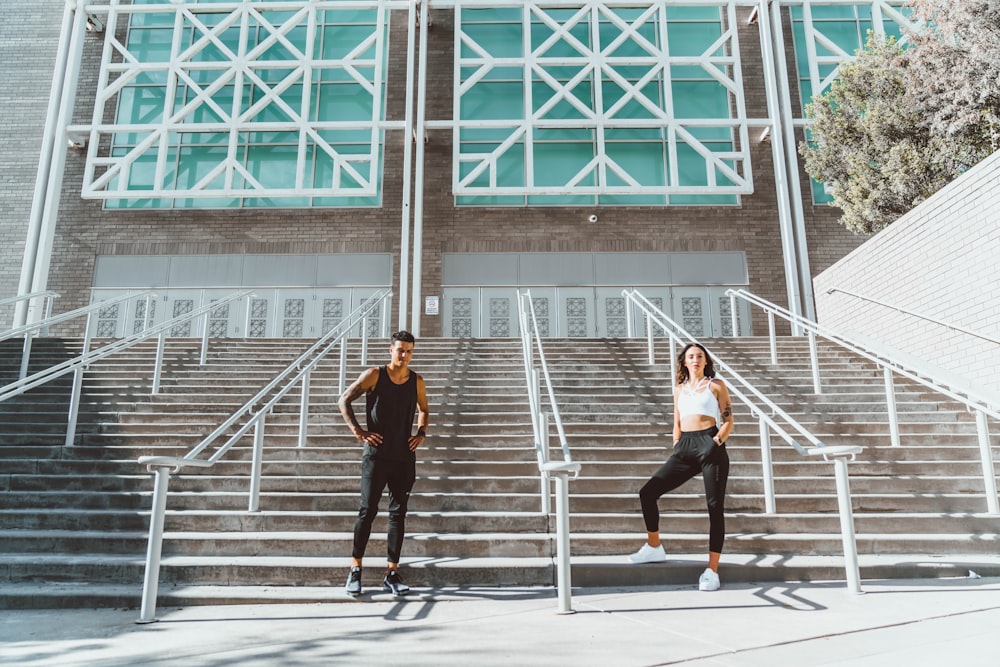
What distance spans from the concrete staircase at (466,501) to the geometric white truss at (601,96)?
29.4 ft

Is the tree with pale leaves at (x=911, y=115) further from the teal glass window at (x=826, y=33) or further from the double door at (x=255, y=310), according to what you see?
the double door at (x=255, y=310)

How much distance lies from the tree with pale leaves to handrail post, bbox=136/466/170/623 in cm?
1091

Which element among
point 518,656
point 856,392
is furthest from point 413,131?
point 518,656

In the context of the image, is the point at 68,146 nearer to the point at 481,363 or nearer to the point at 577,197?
the point at 577,197

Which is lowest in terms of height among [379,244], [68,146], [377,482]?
[377,482]

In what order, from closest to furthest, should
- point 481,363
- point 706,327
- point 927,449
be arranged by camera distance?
point 927,449, point 481,363, point 706,327

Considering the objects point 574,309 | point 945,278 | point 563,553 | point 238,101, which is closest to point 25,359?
point 563,553

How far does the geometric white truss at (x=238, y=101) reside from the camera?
16953 millimetres

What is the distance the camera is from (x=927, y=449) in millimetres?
6781

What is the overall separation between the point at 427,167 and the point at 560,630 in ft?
51.8

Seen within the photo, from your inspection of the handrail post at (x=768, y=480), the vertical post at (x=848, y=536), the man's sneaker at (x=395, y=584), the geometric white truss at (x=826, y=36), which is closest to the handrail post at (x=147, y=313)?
the man's sneaker at (x=395, y=584)

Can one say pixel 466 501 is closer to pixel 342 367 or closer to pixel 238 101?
pixel 342 367

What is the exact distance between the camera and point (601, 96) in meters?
17.6

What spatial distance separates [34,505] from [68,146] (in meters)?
15.5
